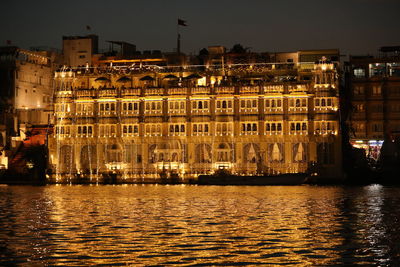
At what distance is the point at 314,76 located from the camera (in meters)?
108

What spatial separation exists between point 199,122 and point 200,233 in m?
75.0

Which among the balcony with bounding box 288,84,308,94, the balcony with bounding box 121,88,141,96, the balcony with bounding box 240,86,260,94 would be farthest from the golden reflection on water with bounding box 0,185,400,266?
the balcony with bounding box 121,88,141,96

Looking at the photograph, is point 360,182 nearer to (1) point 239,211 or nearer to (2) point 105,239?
(1) point 239,211

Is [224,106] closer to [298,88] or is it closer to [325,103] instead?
[298,88]

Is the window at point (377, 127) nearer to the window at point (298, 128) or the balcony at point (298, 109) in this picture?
the balcony at point (298, 109)

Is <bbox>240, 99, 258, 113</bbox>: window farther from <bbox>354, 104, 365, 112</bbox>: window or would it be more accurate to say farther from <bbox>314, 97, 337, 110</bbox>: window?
<bbox>354, 104, 365, 112</bbox>: window

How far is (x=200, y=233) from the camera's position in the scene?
39156 mm

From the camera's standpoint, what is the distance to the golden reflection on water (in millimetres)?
31172

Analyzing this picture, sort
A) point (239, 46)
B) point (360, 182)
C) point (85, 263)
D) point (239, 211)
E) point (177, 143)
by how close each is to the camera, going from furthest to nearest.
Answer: point (239, 46)
point (177, 143)
point (360, 182)
point (239, 211)
point (85, 263)

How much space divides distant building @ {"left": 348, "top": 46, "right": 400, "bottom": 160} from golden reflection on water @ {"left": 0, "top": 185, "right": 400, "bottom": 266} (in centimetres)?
6245

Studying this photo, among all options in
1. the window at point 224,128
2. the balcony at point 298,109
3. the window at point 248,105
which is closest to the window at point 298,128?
the balcony at point 298,109

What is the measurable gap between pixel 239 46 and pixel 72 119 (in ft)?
→ 120

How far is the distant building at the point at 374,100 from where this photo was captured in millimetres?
123062

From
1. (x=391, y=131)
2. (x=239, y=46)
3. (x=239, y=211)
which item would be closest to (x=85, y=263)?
(x=239, y=211)
